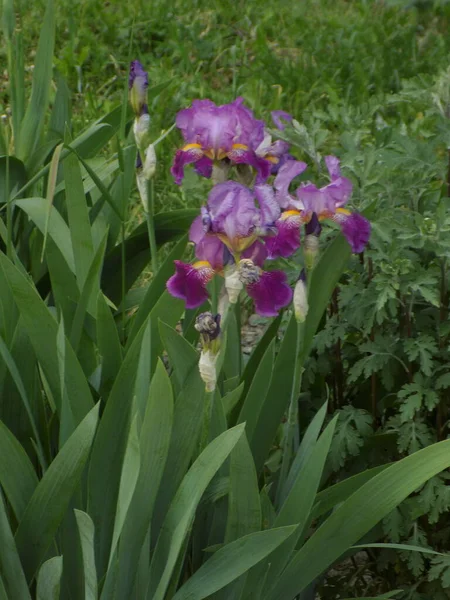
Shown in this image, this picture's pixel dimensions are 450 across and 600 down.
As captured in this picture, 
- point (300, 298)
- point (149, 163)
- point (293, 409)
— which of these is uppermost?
point (149, 163)

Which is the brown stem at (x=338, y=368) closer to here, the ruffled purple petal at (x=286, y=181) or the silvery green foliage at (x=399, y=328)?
the silvery green foliage at (x=399, y=328)

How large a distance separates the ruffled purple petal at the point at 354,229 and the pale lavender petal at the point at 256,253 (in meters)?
0.15

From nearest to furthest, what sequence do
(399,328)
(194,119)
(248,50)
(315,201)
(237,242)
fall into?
(237,242), (315,201), (194,119), (399,328), (248,50)

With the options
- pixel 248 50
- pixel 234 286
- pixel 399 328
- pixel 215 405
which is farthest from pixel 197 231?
pixel 248 50

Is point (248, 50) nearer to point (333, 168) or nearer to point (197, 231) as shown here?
point (333, 168)

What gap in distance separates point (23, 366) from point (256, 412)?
0.41m

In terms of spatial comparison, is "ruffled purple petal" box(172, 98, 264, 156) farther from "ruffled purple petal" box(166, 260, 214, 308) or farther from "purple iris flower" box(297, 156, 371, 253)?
"ruffled purple petal" box(166, 260, 214, 308)

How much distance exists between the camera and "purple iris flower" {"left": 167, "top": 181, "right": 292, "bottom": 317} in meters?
1.32

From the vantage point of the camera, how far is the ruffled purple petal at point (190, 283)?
137cm

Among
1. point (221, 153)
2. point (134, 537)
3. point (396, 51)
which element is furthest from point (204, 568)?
point (396, 51)

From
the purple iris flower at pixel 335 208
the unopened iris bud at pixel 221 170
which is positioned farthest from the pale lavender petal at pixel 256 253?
the unopened iris bud at pixel 221 170

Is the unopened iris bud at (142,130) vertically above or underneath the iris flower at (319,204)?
above

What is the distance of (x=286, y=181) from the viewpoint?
147cm

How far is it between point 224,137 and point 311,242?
248 mm
